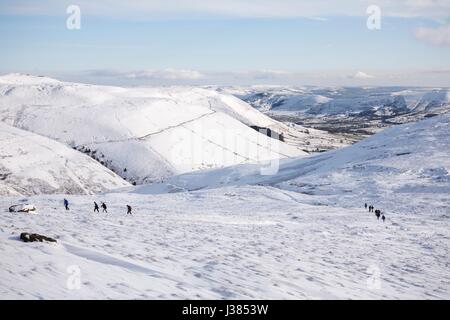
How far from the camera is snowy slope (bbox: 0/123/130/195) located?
8031cm

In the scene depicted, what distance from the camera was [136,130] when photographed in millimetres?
126750

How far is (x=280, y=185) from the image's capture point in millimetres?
64875

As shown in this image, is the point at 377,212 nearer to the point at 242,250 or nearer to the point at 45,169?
the point at 242,250

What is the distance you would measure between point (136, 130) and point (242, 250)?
110 m

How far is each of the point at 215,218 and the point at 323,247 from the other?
1266 centimetres

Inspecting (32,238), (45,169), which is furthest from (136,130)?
(32,238)

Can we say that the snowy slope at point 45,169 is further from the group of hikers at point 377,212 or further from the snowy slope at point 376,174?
the group of hikers at point 377,212

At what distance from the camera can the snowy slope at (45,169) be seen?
8031 centimetres

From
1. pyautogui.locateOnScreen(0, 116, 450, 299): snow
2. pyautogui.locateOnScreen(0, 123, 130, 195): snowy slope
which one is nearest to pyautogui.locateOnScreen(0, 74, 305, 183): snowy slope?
pyautogui.locateOnScreen(0, 123, 130, 195): snowy slope

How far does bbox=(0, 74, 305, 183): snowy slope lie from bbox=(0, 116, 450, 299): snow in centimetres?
5518
